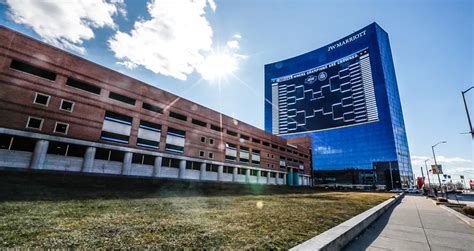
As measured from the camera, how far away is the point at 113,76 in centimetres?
2964

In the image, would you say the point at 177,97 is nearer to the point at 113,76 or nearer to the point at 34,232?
the point at 113,76

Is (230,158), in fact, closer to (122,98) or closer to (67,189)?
(122,98)

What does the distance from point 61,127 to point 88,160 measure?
195 inches

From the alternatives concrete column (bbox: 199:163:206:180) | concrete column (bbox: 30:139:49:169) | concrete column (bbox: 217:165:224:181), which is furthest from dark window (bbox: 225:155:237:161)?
concrete column (bbox: 30:139:49:169)

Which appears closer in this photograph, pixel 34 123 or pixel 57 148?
pixel 34 123

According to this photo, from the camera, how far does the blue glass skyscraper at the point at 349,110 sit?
269 ft

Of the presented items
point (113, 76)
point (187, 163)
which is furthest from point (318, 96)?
point (113, 76)

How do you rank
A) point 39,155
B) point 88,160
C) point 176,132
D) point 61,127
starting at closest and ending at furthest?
Result: point 39,155
point 61,127
point 88,160
point 176,132

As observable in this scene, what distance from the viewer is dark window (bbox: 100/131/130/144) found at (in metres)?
27.7

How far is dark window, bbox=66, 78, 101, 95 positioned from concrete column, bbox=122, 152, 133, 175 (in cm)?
951

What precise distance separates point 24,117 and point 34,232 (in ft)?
87.9

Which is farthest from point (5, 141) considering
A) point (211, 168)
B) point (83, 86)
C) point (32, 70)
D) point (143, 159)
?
point (211, 168)

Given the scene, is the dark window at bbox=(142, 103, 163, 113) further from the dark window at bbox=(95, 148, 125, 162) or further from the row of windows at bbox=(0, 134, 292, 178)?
the dark window at bbox=(95, 148, 125, 162)

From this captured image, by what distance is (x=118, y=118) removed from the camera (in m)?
29.4
